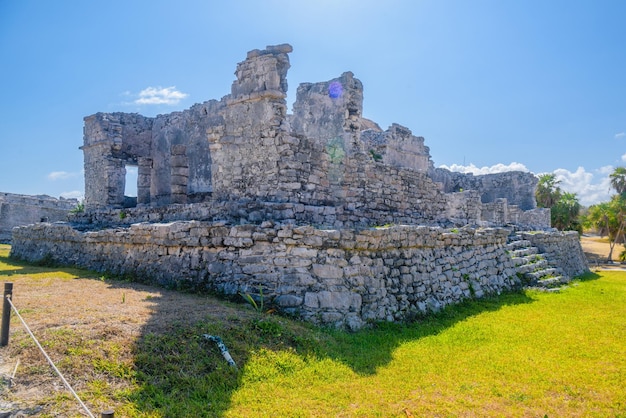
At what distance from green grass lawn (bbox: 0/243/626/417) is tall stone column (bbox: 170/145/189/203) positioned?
25.7 feet

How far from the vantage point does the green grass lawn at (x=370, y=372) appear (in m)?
4.00

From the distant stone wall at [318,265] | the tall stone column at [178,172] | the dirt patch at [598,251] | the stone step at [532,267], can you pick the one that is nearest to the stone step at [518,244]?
the stone step at [532,267]

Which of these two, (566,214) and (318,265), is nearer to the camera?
(318,265)

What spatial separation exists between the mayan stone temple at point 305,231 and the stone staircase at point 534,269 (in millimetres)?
59

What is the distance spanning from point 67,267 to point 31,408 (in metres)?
9.26

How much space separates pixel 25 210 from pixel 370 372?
2902 cm

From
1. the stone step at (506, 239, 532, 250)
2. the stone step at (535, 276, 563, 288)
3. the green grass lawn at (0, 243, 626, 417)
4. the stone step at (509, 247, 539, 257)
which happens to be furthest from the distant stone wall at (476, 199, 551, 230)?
the green grass lawn at (0, 243, 626, 417)

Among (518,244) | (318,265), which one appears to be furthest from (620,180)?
(318,265)

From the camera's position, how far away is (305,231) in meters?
6.86

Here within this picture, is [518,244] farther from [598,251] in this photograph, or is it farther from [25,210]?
[598,251]

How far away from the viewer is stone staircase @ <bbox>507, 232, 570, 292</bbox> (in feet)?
37.0

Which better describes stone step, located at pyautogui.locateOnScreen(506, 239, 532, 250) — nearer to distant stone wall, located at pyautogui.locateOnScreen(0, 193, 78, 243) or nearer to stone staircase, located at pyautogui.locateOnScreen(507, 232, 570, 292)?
stone staircase, located at pyautogui.locateOnScreen(507, 232, 570, 292)

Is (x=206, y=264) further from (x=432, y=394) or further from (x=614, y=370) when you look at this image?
(x=614, y=370)

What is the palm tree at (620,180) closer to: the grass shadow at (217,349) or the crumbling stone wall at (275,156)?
the crumbling stone wall at (275,156)
